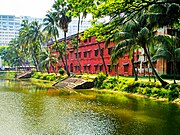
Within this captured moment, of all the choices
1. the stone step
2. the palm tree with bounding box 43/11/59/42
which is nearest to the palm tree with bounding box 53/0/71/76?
the palm tree with bounding box 43/11/59/42

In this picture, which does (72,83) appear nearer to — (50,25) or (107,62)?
(107,62)

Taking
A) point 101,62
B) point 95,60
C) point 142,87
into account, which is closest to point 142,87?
point 142,87

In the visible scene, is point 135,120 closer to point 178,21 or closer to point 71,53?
point 178,21

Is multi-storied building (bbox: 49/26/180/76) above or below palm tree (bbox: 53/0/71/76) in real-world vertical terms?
below

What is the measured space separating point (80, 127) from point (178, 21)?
10.5 meters

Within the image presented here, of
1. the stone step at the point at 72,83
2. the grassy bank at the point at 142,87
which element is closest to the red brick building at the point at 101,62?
the grassy bank at the point at 142,87

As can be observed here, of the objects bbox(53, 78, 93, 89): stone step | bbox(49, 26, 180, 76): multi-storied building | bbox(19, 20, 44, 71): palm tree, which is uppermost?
bbox(19, 20, 44, 71): palm tree

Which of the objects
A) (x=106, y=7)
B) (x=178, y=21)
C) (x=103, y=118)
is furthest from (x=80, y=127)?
(x=178, y=21)

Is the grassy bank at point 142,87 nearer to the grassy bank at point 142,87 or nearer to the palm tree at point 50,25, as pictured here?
the grassy bank at point 142,87

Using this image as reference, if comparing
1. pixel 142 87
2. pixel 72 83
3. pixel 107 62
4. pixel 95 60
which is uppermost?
pixel 95 60

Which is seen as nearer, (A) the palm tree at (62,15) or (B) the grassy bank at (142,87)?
(B) the grassy bank at (142,87)

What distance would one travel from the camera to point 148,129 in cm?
1440

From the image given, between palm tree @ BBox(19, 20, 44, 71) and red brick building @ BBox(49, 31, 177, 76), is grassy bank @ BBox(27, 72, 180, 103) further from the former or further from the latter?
palm tree @ BBox(19, 20, 44, 71)

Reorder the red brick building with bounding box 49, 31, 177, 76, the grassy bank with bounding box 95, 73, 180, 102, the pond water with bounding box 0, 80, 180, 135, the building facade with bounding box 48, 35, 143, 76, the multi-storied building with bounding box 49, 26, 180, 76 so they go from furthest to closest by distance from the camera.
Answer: the building facade with bounding box 48, 35, 143, 76 → the red brick building with bounding box 49, 31, 177, 76 → the multi-storied building with bounding box 49, 26, 180, 76 → the grassy bank with bounding box 95, 73, 180, 102 → the pond water with bounding box 0, 80, 180, 135
